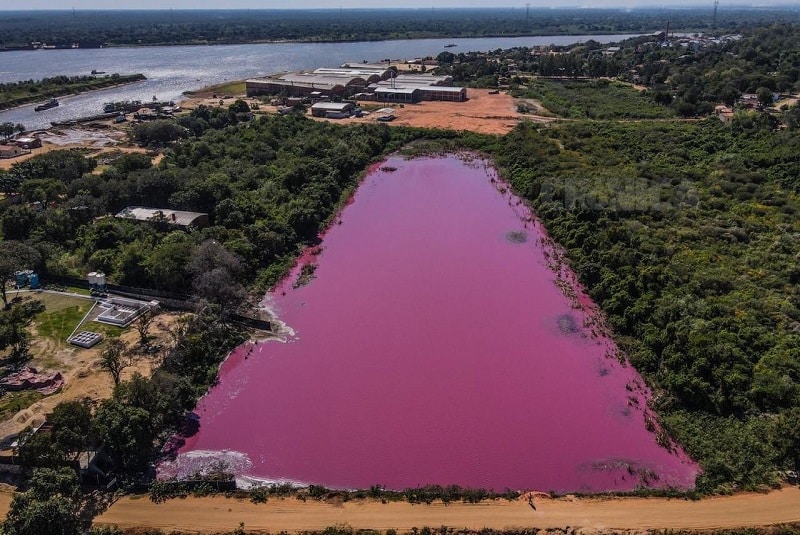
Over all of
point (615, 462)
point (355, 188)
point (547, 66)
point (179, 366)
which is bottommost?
point (615, 462)

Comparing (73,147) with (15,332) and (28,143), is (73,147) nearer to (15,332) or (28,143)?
(28,143)

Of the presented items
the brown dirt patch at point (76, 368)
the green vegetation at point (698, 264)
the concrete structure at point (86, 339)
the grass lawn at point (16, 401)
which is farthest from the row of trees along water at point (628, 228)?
the grass lawn at point (16, 401)

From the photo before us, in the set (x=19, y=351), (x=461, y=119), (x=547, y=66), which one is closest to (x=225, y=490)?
(x=19, y=351)

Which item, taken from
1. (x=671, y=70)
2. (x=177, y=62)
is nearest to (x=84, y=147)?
(x=177, y=62)

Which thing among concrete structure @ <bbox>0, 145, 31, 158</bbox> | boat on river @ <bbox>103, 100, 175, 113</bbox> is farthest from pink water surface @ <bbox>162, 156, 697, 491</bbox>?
boat on river @ <bbox>103, 100, 175, 113</bbox>

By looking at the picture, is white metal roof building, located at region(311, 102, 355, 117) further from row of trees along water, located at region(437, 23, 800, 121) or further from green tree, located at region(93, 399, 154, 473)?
green tree, located at region(93, 399, 154, 473)

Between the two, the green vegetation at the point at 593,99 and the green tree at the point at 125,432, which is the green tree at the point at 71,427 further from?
the green vegetation at the point at 593,99

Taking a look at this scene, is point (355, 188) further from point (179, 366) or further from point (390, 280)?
point (179, 366)
